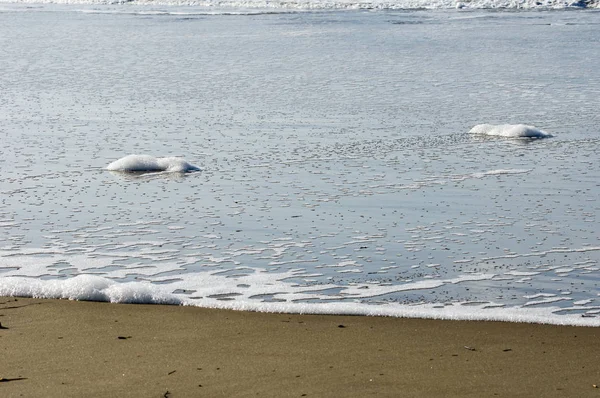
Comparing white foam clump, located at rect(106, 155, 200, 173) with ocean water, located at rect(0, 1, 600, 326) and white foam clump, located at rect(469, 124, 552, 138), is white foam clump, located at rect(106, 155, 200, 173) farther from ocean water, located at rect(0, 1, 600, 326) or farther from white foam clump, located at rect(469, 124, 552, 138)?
white foam clump, located at rect(469, 124, 552, 138)

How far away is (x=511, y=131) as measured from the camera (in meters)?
12.1

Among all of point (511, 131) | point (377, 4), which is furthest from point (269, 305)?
point (377, 4)

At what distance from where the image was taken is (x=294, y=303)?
5.80 m

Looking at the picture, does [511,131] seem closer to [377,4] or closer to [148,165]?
[148,165]

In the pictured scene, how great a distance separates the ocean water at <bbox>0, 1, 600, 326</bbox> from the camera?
20.3 ft

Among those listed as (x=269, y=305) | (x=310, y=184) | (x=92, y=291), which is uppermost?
(x=92, y=291)

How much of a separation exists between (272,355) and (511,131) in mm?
7900

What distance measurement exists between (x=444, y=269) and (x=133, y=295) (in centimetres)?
208

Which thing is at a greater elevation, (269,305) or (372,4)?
(269,305)

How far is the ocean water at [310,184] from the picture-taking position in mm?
6180

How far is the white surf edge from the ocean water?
0.7 inches

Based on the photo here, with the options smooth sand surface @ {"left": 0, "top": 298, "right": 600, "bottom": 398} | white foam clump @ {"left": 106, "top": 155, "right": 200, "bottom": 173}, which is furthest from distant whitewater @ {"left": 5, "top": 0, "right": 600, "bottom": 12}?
smooth sand surface @ {"left": 0, "top": 298, "right": 600, "bottom": 398}

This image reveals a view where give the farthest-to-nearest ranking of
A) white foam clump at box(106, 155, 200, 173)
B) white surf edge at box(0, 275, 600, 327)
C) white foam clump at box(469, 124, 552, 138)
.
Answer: white foam clump at box(469, 124, 552, 138) → white foam clump at box(106, 155, 200, 173) → white surf edge at box(0, 275, 600, 327)

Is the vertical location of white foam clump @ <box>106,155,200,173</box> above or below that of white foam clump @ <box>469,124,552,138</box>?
above
